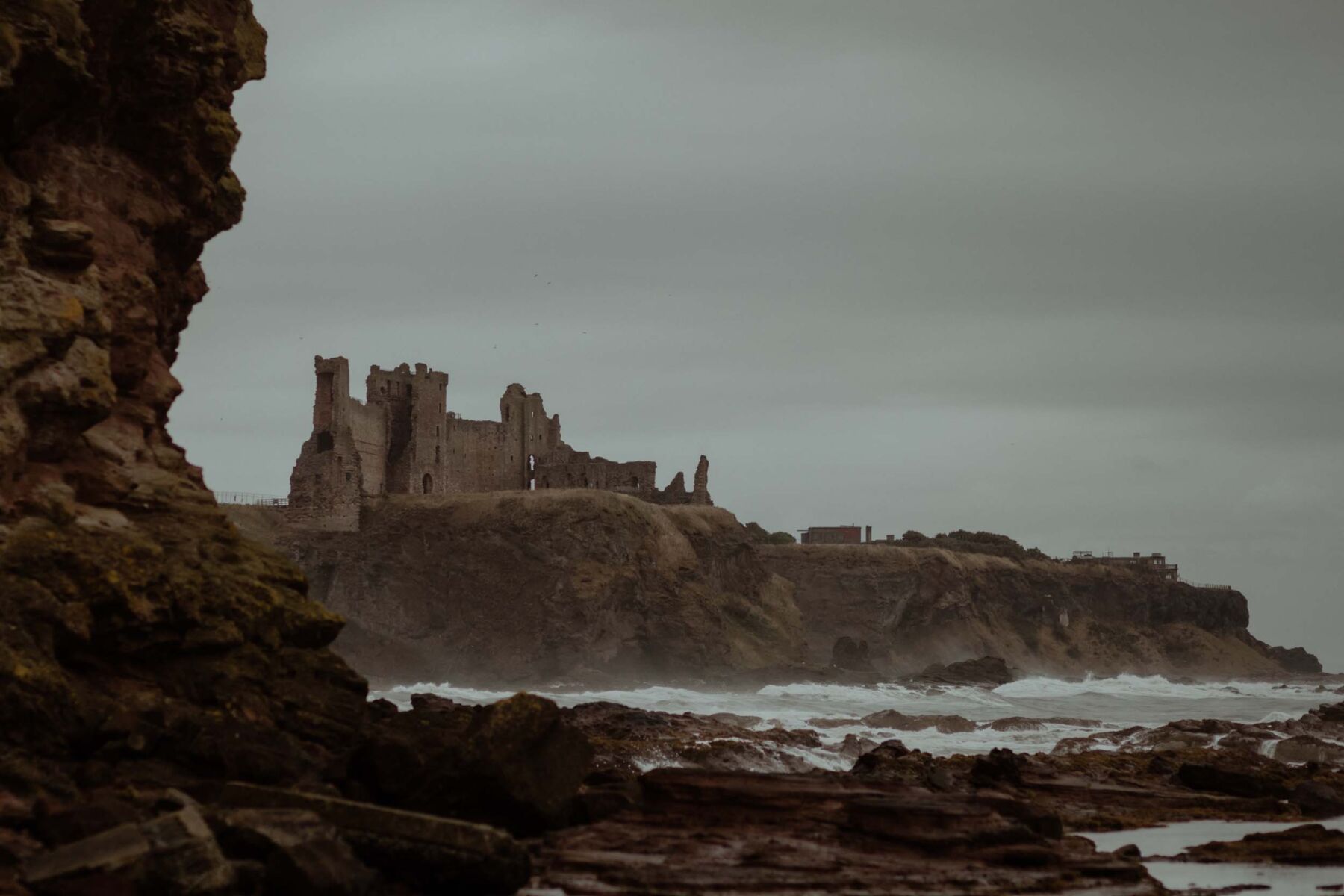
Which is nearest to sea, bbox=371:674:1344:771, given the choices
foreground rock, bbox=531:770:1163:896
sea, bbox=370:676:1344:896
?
sea, bbox=370:676:1344:896

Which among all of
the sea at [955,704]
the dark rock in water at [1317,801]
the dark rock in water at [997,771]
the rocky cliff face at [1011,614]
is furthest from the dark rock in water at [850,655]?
the dark rock in water at [997,771]

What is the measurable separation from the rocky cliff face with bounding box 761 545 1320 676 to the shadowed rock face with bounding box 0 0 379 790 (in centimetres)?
7342

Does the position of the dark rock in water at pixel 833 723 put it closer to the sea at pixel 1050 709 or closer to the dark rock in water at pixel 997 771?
the sea at pixel 1050 709

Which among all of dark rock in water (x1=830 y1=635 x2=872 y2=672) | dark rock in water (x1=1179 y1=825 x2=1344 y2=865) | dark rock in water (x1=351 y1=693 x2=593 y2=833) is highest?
dark rock in water (x1=830 y1=635 x2=872 y2=672)

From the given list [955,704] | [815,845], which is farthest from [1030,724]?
[815,845]

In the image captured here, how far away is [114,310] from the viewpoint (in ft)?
58.2

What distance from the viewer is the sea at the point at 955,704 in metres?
40.2

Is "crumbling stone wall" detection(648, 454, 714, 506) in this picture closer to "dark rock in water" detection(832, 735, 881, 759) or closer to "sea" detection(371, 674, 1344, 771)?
"sea" detection(371, 674, 1344, 771)

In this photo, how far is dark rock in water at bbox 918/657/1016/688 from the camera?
261 feet

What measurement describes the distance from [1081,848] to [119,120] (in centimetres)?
1395

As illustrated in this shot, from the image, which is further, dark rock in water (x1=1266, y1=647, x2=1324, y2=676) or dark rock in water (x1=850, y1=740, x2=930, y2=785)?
dark rock in water (x1=1266, y1=647, x2=1324, y2=676)

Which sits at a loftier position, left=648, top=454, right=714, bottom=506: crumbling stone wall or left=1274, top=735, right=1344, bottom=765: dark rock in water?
left=648, top=454, right=714, bottom=506: crumbling stone wall

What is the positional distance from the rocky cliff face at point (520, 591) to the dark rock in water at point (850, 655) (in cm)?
552

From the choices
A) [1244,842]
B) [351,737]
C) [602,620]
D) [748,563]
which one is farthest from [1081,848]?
[748,563]
